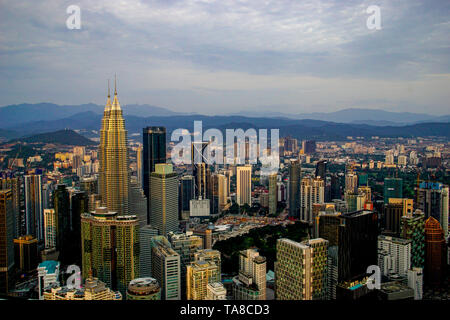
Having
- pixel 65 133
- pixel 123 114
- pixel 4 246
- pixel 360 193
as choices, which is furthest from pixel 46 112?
pixel 360 193

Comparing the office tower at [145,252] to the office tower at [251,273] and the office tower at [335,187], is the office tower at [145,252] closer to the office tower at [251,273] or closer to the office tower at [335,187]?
the office tower at [251,273]

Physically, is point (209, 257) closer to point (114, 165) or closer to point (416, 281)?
point (416, 281)

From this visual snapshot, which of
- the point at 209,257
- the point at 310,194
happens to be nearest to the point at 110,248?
the point at 209,257

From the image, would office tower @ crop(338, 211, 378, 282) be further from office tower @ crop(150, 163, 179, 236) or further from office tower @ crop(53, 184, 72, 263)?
office tower @ crop(53, 184, 72, 263)

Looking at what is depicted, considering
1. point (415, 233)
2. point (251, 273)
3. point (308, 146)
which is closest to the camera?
point (251, 273)

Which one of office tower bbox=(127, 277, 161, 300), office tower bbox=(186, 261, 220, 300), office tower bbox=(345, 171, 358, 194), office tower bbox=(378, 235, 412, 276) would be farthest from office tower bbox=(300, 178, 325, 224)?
office tower bbox=(127, 277, 161, 300)
